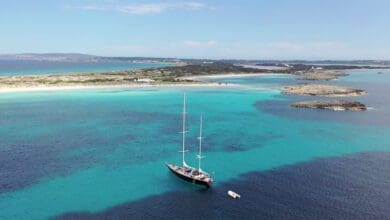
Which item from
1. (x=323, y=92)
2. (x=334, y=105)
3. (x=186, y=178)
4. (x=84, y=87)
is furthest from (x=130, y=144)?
(x=84, y=87)

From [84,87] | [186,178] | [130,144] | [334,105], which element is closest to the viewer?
[186,178]

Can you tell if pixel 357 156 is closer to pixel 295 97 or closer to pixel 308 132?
pixel 308 132

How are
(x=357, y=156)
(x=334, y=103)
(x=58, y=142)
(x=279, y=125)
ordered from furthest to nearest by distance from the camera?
(x=334, y=103) < (x=279, y=125) < (x=58, y=142) < (x=357, y=156)

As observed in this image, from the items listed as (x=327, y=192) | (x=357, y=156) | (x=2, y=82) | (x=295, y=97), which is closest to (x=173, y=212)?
(x=327, y=192)

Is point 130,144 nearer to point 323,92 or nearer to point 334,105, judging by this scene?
point 334,105

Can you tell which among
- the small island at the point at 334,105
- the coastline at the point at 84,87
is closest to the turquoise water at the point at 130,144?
the small island at the point at 334,105

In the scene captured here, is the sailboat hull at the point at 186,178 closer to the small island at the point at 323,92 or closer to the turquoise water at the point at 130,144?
the turquoise water at the point at 130,144

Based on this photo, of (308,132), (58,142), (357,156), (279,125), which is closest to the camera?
(357,156)

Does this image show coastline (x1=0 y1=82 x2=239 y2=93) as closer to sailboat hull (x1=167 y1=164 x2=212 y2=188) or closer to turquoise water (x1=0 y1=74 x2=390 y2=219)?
turquoise water (x1=0 y1=74 x2=390 y2=219)
